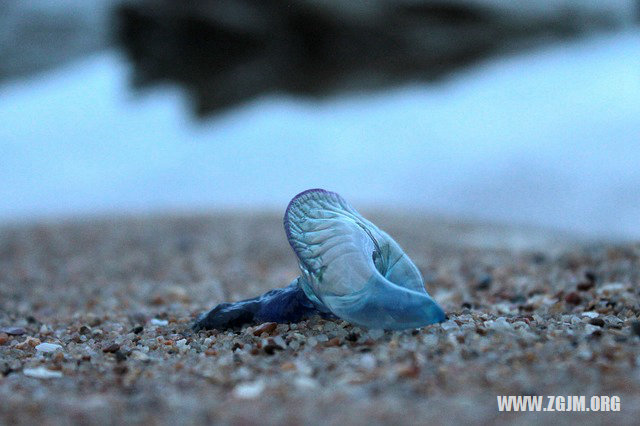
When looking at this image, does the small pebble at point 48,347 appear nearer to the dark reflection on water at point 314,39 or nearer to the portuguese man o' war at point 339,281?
the portuguese man o' war at point 339,281

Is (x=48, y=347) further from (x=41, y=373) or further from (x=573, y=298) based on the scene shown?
(x=573, y=298)

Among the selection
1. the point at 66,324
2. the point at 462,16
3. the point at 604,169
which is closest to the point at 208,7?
the point at 462,16

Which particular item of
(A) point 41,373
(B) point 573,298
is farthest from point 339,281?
(B) point 573,298

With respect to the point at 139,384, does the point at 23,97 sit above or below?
above

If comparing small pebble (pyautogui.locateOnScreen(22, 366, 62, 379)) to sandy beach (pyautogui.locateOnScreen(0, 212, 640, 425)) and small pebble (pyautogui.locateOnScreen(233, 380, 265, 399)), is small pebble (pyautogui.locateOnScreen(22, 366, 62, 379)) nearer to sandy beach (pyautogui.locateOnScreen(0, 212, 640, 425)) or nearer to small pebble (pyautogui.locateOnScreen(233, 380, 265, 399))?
sandy beach (pyautogui.locateOnScreen(0, 212, 640, 425))

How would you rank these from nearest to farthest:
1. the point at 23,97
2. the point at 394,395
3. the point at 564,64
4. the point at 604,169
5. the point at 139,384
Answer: the point at 394,395, the point at 139,384, the point at 604,169, the point at 23,97, the point at 564,64

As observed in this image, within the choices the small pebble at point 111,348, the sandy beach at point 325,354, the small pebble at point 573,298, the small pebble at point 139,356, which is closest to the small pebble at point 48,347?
the sandy beach at point 325,354

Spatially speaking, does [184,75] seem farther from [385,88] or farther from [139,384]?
[139,384]

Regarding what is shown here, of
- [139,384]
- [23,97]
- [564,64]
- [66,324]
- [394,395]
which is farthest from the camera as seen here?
[564,64]
